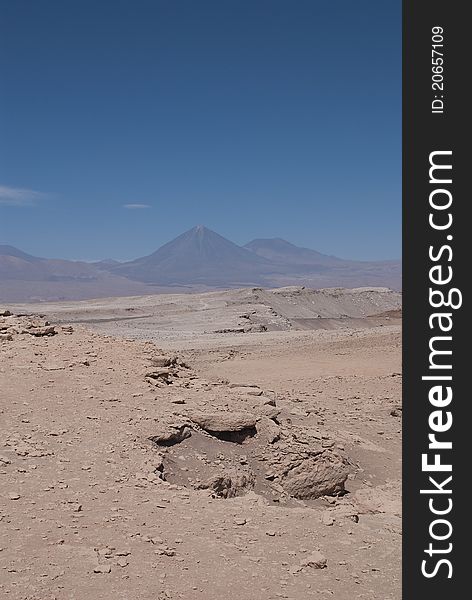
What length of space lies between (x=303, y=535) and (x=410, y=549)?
1375 millimetres

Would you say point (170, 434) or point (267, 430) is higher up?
point (170, 434)

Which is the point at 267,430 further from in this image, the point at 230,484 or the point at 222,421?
the point at 230,484

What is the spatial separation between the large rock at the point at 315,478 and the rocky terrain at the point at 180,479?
0.05 feet

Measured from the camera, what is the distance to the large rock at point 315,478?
255 inches

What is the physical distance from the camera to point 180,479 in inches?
231

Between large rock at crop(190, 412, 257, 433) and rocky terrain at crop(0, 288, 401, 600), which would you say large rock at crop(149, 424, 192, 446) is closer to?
rocky terrain at crop(0, 288, 401, 600)

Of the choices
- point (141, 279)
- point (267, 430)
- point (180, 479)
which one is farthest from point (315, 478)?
point (141, 279)

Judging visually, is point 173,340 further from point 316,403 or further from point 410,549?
point 410,549

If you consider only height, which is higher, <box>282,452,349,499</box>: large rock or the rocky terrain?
the rocky terrain

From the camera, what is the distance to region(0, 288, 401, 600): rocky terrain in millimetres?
4090

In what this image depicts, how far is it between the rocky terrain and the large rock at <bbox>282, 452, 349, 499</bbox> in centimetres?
1

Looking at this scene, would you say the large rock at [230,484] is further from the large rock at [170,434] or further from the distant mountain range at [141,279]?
→ the distant mountain range at [141,279]

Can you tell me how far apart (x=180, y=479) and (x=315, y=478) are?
5.01 ft

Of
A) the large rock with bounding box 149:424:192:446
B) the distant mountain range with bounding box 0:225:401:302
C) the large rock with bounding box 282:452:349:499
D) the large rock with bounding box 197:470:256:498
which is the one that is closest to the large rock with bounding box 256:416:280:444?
the large rock with bounding box 282:452:349:499
